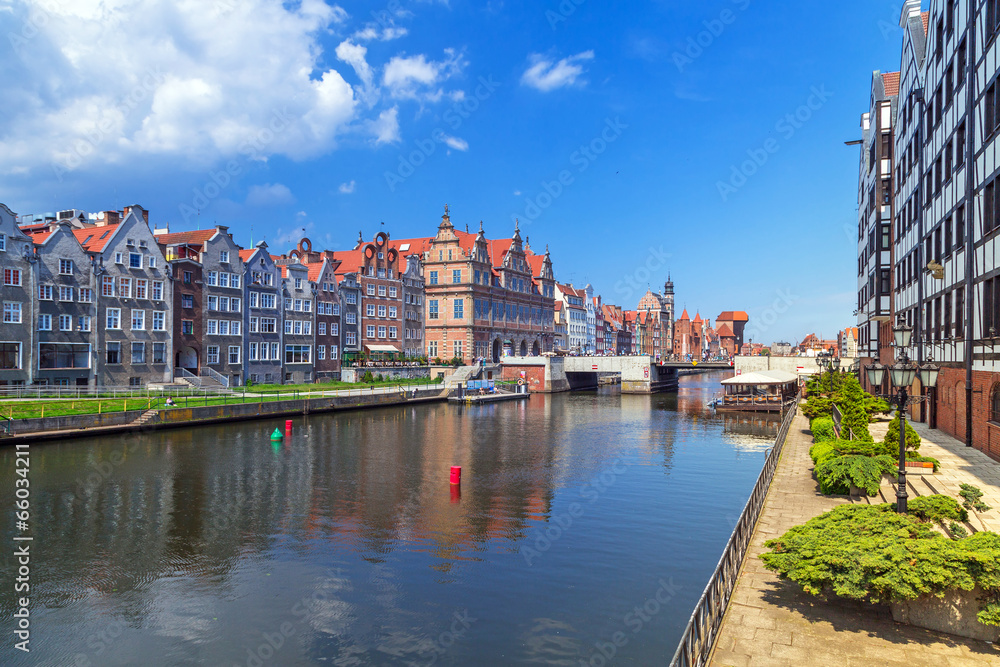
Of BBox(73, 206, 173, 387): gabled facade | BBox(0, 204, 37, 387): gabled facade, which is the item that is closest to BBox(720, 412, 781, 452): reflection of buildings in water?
BBox(73, 206, 173, 387): gabled facade

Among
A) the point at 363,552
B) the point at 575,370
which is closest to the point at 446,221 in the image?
the point at 575,370

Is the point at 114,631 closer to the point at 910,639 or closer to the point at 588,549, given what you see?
the point at 588,549

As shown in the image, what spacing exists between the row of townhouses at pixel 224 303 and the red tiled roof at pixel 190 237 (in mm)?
188

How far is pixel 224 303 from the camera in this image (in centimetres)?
7500

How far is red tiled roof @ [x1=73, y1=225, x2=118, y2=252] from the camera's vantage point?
63.1 m

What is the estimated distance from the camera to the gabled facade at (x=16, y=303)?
181 feet

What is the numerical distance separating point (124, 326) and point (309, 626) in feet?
189

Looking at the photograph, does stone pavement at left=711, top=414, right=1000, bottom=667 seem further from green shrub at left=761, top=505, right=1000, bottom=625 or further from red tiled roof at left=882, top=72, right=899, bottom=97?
red tiled roof at left=882, top=72, right=899, bottom=97

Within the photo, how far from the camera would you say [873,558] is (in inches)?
473

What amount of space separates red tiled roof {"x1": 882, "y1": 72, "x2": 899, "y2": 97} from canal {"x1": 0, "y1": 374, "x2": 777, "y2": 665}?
35.0 metres

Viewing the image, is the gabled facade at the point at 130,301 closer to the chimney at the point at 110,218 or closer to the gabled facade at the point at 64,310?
the chimney at the point at 110,218

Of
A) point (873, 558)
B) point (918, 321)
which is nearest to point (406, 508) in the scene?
point (873, 558)

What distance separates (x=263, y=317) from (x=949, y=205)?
68.8m

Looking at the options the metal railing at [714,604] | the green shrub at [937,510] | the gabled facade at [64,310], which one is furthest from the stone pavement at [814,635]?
the gabled facade at [64,310]
